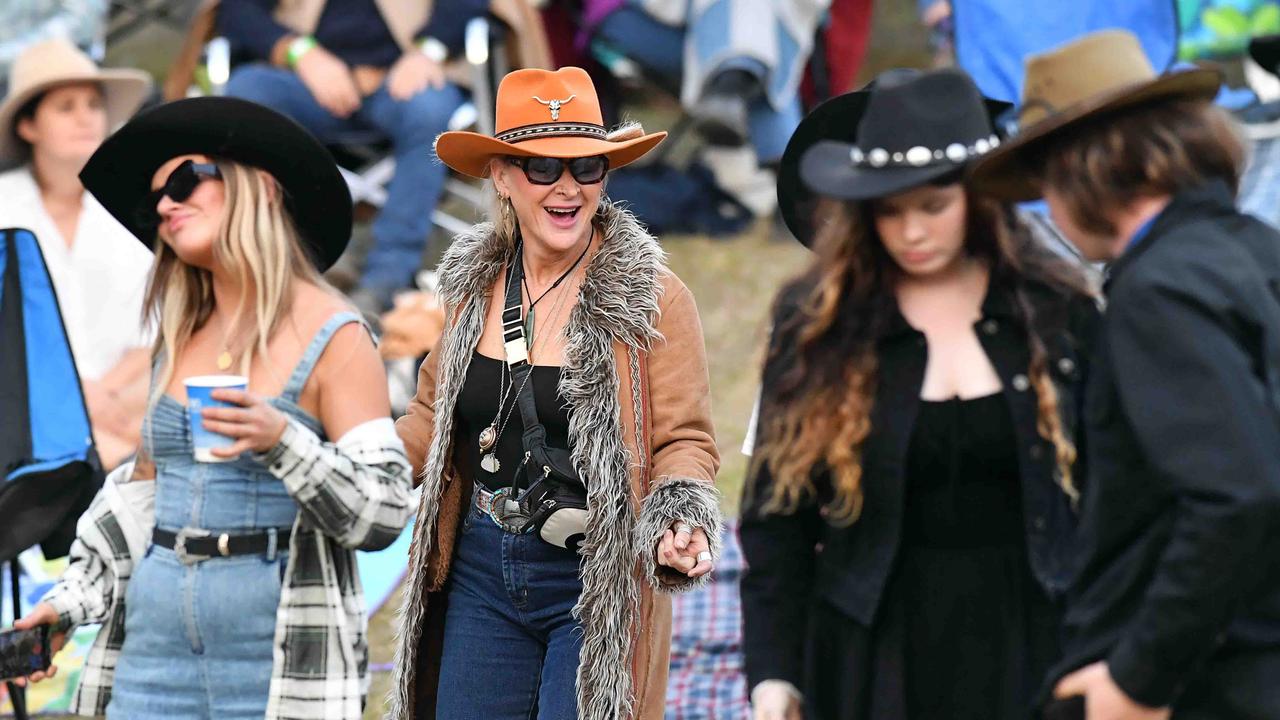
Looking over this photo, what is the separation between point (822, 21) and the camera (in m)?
9.05

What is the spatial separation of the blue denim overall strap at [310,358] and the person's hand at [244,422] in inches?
9.3

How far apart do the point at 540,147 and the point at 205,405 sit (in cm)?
87

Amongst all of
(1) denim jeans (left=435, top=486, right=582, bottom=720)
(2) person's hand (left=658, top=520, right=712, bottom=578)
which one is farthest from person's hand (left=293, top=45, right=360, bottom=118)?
(2) person's hand (left=658, top=520, right=712, bottom=578)

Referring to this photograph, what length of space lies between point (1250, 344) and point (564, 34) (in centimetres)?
730

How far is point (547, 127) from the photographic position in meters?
3.38

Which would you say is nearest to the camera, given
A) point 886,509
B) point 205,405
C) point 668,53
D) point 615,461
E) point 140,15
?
point 886,509

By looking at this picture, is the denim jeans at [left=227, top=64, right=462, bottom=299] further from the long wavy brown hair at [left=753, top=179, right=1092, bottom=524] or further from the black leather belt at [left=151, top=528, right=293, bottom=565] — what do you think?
the long wavy brown hair at [left=753, top=179, right=1092, bottom=524]

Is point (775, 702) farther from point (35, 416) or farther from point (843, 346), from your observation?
point (35, 416)

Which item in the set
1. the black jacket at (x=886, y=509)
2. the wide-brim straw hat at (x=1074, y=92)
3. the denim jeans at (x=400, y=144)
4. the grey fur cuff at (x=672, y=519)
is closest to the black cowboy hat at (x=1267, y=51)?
the wide-brim straw hat at (x=1074, y=92)

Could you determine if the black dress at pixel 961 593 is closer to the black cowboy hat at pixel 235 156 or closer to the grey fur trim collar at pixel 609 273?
the grey fur trim collar at pixel 609 273

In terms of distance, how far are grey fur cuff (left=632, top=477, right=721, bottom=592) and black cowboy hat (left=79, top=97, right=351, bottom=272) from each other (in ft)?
3.37

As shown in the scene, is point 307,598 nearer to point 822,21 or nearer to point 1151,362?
point 1151,362

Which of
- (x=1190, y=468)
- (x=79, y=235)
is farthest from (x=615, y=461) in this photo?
(x=79, y=235)

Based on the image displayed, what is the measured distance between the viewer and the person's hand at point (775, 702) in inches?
104
